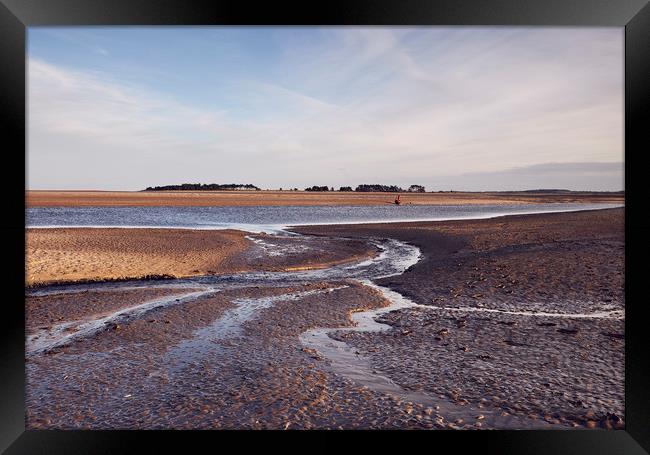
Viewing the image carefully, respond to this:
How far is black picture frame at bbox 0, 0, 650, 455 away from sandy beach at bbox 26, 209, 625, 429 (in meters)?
0.75

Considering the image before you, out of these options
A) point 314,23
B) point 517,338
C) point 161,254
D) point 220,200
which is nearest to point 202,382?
point 314,23

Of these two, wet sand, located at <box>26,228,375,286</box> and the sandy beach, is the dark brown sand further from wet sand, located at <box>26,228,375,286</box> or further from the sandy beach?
wet sand, located at <box>26,228,375,286</box>

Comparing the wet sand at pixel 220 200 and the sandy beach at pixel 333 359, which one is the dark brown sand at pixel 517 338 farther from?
the wet sand at pixel 220 200

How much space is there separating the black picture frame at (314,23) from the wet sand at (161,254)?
845cm

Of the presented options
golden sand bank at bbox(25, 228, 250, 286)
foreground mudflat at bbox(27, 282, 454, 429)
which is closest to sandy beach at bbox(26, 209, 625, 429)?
foreground mudflat at bbox(27, 282, 454, 429)

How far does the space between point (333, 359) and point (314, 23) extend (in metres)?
4.98

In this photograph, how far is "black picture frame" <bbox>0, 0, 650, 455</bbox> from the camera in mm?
4188

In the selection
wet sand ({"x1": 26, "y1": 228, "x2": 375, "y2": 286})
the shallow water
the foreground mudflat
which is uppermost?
the shallow water

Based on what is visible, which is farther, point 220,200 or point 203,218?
point 220,200

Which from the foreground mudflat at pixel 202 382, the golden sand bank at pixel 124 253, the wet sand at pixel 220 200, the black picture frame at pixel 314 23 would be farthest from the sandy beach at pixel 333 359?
the wet sand at pixel 220 200

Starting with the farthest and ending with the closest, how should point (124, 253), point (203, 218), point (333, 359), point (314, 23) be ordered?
1. point (203, 218)
2. point (124, 253)
3. point (333, 359)
4. point (314, 23)

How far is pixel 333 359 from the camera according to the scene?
6867mm

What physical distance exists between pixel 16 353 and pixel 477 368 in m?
6.05

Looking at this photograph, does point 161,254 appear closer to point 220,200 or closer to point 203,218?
point 203,218
